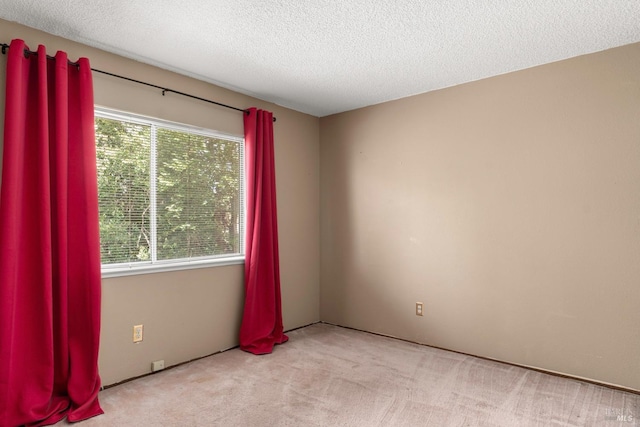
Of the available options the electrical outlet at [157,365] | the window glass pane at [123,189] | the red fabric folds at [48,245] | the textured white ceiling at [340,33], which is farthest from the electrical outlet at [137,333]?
the textured white ceiling at [340,33]

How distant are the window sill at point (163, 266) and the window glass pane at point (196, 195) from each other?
0.26ft

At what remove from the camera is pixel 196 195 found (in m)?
3.34

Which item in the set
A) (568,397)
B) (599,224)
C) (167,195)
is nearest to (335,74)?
(167,195)

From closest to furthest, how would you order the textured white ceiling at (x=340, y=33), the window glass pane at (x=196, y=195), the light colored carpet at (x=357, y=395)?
the textured white ceiling at (x=340, y=33) → the light colored carpet at (x=357, y=395) → the window glass pane at (x=196, y=195)

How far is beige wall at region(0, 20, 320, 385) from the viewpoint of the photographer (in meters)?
2.76

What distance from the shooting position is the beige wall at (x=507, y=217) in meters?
2.73

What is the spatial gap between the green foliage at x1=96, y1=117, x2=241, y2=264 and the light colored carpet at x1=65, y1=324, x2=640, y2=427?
985mm

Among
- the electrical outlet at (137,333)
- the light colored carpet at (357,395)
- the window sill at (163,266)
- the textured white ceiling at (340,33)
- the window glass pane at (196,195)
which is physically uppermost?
the textured white ceiling at (340,33)

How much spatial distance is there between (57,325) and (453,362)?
291 centimetres

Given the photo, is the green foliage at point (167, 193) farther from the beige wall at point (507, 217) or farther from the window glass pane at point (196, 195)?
the beige wall at point (507, 217)

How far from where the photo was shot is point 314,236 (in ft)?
14.7

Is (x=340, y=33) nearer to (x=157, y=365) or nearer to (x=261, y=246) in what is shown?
(x=261, y=246)

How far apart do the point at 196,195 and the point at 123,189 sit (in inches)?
24.2

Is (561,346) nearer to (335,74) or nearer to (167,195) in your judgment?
(335,74)
